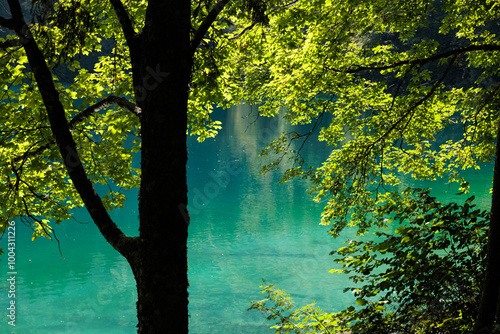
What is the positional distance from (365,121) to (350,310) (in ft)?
16.2

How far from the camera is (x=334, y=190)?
743 cm

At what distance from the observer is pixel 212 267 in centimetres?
1606

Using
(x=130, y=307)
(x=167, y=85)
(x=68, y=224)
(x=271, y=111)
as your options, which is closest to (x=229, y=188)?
(x=68, y=224)

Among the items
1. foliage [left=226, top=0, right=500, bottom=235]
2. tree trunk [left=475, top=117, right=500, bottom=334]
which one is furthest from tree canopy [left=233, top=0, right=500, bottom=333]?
tree trunk [left=475, top=117, right=500, bottom=334]

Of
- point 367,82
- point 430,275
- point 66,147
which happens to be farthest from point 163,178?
point 367,82

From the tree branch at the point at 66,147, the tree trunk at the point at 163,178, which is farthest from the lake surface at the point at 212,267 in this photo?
the tree trunk at the point at 163,178

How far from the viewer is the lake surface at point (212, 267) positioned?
498 inches

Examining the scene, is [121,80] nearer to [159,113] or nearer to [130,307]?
[159,113]

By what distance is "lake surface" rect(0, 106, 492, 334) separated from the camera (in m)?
12.6

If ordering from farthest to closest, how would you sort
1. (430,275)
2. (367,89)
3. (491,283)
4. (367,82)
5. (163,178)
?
1. (367,89)
2. (367,82)
3. (430,275)
4. (491,283)
5. (163,178)

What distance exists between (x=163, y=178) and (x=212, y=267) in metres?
13.8

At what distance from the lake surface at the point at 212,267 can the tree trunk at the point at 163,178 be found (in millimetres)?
6548

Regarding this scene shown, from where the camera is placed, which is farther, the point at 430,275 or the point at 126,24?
the point at 430,275

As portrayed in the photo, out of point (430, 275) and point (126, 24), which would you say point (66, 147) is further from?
point (430, 275)
